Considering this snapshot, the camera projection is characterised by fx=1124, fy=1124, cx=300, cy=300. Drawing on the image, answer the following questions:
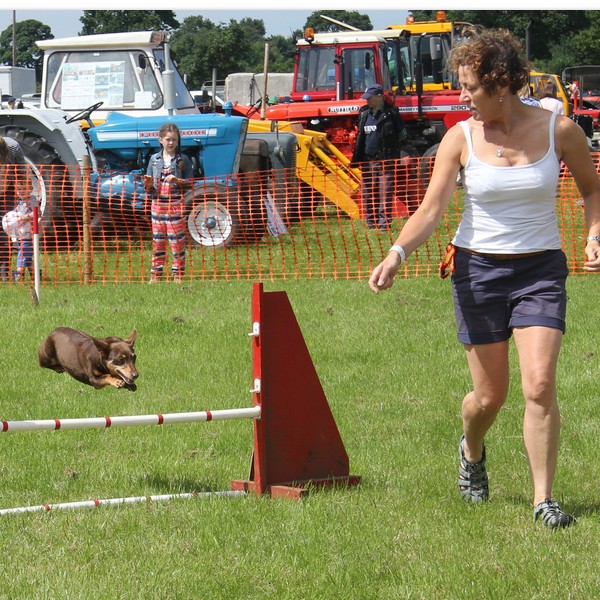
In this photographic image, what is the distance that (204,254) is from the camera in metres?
13.5

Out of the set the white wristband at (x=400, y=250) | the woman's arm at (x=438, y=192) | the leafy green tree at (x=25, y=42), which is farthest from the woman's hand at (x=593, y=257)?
the leafy green tree at (x=25, y=42)

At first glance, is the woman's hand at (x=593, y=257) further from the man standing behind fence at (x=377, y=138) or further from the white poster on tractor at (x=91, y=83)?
the white poster on tractor at (x=91, y=83)

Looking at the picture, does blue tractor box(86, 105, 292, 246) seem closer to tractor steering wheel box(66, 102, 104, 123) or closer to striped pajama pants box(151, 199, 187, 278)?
tractor steering wheel box(66, 102, 104, 123)

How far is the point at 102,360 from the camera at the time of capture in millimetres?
5738

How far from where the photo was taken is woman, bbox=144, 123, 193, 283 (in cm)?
1175

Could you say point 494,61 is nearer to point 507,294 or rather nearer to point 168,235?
point 507,294

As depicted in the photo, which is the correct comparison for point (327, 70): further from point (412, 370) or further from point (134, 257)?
point (412, 370)

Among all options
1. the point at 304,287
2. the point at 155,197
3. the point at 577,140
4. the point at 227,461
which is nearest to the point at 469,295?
the point at 577,140

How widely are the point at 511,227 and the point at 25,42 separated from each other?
115 meters

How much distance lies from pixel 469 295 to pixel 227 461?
180 cm

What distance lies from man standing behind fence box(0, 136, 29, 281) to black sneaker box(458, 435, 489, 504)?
7.56m

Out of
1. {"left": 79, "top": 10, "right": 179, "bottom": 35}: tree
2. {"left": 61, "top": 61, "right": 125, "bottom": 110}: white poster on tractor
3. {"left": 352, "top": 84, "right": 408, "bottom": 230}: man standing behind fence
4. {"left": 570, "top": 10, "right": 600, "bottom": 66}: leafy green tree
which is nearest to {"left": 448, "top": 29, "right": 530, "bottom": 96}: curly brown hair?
{"left": 352, "top": 84, "right": 408, "bottom": 230}: man standing behind fence

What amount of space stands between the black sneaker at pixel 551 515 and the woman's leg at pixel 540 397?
0.10 ft

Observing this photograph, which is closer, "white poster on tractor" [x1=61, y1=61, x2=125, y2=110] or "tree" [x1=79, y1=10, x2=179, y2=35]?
"white poster on tractor" [x1=61, y1=61, x2=125, y2=110]
